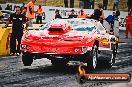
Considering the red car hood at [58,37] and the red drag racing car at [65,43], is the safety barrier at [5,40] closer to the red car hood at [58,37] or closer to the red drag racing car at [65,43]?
the red drag racing car at [65,43]

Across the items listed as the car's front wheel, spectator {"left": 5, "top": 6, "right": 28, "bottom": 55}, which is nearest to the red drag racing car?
the car's front wheel

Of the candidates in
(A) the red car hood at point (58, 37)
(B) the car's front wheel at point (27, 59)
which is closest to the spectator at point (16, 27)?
(B) the car's front wheel at point (27, 59)

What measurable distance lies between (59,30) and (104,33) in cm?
174

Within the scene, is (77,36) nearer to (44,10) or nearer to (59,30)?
(59,30)

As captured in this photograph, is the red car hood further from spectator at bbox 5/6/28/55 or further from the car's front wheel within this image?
spectator at bbox 5/6/28/55

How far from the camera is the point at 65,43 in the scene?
1010 cm

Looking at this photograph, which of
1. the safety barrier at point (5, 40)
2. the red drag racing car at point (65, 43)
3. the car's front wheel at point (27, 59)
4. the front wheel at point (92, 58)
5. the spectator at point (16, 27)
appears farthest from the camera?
the safety barrier at point (5, 40)

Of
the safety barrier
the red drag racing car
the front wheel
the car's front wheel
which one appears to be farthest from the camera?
the safety barrier

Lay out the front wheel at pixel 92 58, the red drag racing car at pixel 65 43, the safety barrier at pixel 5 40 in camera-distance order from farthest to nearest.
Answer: the safety barrier at pixel 5 40, the front wheel at pixel 92 58, the red drag racing car at pixel 65 43

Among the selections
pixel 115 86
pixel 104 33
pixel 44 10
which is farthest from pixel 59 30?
pixel 44 10

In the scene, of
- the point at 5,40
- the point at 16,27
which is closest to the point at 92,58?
the point at 16,27

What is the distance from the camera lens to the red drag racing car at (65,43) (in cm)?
1010

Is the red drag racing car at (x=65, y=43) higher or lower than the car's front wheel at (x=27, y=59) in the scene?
higher

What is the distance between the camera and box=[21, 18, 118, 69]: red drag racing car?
33.1 ft
